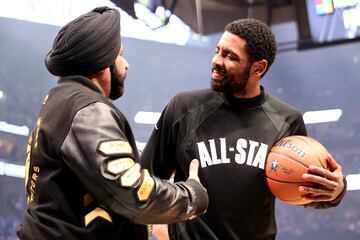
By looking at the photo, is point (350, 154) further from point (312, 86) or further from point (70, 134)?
point (70, 134)

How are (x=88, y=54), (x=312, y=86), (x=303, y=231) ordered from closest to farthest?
(x=88, y=54) → (x=303, y=231) → (x=312, y=86)

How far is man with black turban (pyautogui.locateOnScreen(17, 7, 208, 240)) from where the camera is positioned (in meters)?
1.62

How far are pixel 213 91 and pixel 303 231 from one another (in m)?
12.1

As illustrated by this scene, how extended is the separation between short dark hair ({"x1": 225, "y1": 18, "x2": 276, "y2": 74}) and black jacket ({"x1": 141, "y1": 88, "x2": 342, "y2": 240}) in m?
0.21

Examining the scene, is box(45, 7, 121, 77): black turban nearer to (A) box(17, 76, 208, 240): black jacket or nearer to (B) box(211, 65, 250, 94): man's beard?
(A) box(17, 76, 208, 240): black jacket

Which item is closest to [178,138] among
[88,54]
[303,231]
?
[88,54]

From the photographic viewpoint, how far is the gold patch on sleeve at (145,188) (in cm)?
163

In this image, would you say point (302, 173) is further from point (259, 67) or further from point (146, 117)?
point (146, 117)

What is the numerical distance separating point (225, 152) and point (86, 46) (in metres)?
0.94

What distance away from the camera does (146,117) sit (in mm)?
16453

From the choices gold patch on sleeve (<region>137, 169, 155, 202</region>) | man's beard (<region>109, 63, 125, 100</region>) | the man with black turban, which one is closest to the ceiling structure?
man's beard (<region>109, 63, 125, 100</region>)

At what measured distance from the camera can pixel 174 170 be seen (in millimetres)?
2566

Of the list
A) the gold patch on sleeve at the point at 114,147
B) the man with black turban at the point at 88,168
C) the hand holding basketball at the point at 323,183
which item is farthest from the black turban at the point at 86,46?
the hand holding basketball at the point at 323,183

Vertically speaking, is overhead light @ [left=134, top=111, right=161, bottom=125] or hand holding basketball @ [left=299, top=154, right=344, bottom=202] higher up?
hand holding basketball @ [left=299, top=154, right=344, bottom=202]
